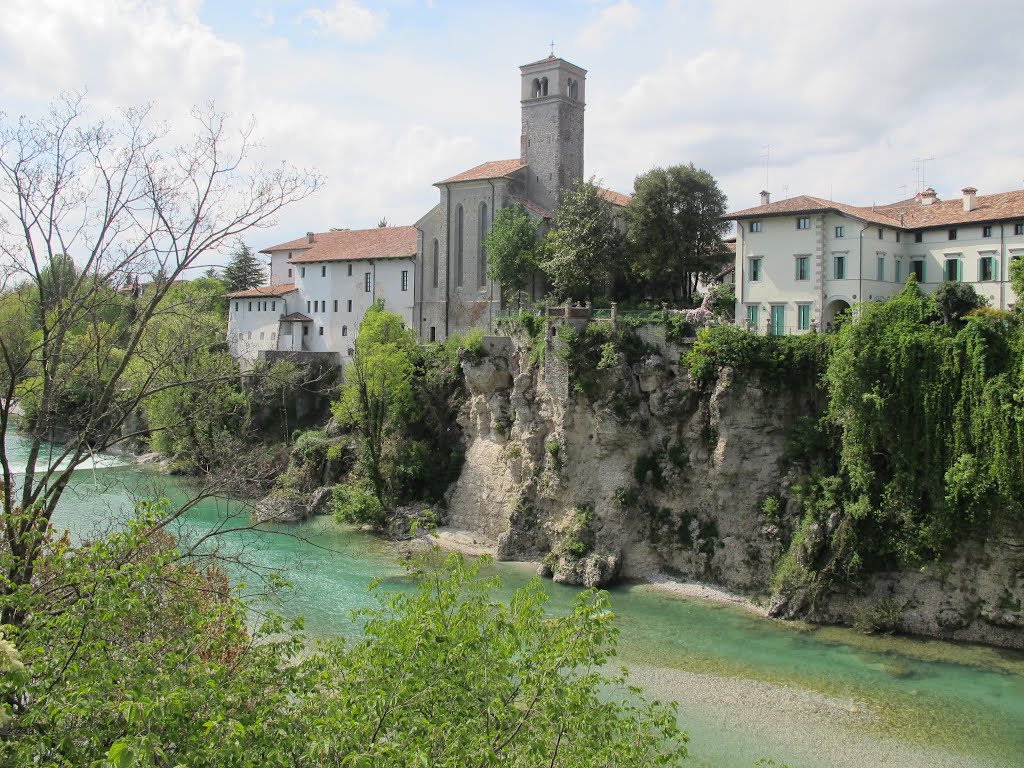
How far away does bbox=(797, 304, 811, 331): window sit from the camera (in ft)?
105

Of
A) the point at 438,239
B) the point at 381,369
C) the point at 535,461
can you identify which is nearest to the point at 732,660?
the point at 535,461

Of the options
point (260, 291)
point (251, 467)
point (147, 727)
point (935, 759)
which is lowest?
point (935, 759)

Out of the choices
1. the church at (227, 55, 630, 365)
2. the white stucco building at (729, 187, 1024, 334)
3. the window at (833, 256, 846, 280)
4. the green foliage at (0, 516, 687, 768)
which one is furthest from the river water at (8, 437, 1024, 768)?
the church at (227, 55, 630, 365)

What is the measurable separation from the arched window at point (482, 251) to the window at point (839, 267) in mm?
19082

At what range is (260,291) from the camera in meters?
55.1

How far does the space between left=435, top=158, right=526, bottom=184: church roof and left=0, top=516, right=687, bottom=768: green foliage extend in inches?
1370

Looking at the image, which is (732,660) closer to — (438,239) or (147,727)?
(147,727)

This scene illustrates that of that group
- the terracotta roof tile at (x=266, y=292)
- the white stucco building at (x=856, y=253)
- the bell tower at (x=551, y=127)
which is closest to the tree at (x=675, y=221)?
the white stucco building at (x=856, y=253)

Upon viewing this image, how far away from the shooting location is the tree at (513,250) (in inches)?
1641

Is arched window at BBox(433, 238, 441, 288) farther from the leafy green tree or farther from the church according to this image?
the leafy green tree

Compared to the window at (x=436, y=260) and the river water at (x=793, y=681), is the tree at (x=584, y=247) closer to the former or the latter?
the window at (x=436, y=260)

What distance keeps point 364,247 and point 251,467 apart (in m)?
39.8

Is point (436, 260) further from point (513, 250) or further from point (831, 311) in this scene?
point (831, 311)

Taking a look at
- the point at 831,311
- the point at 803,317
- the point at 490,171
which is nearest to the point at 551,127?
the point at 490,171
